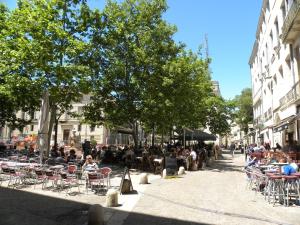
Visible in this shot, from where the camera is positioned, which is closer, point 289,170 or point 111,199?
→ point 111,199

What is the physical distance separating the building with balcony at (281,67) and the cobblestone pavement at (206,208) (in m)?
8.44

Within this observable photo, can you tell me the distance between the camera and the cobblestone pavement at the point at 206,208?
7535 mm

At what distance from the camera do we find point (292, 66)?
2131 cm

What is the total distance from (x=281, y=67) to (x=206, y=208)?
19814mm

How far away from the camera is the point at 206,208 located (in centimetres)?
885

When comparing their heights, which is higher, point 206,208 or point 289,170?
point 289,170

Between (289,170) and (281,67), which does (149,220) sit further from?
(281,67)

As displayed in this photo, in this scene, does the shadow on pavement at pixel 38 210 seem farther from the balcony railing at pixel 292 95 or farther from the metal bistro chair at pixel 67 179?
the balcony railing at pixel 292 95

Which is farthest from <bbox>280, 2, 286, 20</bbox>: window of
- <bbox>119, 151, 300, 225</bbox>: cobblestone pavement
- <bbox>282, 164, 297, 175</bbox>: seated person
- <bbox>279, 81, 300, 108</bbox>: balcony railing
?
<bbox>282, 164, 297, 175</bbox>: seated person

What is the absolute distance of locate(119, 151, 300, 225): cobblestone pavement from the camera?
7535mm

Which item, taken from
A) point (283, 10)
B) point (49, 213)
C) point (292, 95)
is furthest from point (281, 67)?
point (49, 213)

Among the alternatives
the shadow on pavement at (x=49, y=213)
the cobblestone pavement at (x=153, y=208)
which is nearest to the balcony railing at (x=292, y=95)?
the cobblestone pavement at (x=153, y=208)

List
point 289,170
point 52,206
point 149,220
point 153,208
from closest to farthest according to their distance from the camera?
point 149,220 < point 153,208 < point 52,206 < point 289,170

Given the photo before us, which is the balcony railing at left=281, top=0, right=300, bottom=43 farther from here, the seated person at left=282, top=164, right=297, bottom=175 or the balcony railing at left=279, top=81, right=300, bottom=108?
the seated person at left=282, top=164, right=297, bottom=175
